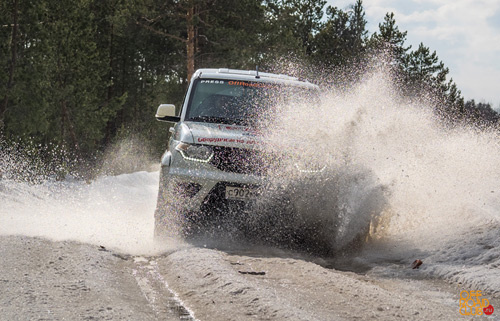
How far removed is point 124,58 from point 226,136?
32.2m

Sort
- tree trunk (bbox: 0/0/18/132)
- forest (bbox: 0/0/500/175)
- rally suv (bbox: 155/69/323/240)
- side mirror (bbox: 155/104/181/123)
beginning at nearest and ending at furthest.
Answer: rally suv (bbox: 155/69/323/240)
side mirror (bbox: 155/104/181/123)
tree trunk (bbox: 0/0/18/132)
forest (bbox: 0/0/500/175)

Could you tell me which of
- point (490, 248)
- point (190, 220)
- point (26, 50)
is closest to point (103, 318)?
point (190, 220)

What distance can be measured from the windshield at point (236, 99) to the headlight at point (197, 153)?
0.90 meters

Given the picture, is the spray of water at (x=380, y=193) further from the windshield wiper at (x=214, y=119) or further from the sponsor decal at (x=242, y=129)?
the windshield wiper at (x=214, y=119)

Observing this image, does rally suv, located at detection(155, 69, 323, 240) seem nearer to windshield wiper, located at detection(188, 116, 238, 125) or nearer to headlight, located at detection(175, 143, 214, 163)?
headlight, located at detection(175, 143, 214, 163)

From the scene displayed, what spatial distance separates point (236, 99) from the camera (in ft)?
26.6

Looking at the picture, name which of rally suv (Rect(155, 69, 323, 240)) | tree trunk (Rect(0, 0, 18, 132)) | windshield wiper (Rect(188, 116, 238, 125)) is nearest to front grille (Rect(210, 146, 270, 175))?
rally suv (Rect(155, 69, 323, 240))

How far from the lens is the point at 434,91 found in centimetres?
4309

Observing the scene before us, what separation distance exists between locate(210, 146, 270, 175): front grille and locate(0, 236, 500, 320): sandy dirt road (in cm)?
98

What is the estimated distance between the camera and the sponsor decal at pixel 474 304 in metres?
4.53

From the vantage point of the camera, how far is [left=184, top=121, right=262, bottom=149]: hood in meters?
6.91

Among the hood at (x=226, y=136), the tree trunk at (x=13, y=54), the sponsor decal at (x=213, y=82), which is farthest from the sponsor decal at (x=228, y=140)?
the tree trunk at (x=13, y=54)

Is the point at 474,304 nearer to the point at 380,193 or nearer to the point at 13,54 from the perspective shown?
the point at 380,193

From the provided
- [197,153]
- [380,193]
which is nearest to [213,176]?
[197,153]
